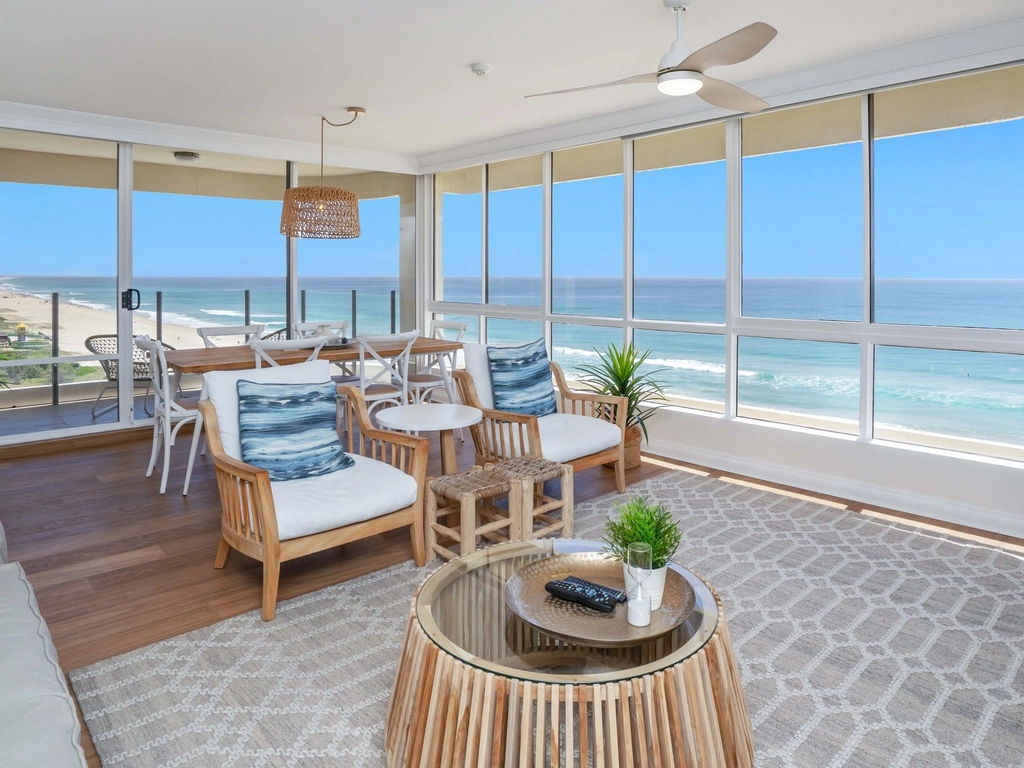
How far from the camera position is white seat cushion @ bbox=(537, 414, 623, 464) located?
13.1 ft

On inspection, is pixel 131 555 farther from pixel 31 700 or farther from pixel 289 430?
pixel 31 700

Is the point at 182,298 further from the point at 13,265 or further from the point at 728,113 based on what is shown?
the point at 728,113

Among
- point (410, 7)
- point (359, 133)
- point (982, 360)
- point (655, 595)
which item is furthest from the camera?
point (359, 133)

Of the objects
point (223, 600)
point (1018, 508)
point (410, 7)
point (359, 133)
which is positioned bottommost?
point (223, 600)

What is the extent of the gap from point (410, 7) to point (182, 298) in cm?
396

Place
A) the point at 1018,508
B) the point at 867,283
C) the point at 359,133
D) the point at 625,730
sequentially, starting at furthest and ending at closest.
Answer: the point at 359,133
the point at 867,283
the point at 1018,508
the point at 625,730

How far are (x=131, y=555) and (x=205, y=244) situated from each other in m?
3.72

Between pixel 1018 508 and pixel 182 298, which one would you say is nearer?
pixel 1018 508

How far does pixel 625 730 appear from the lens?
153cm

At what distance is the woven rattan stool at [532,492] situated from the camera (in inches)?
129

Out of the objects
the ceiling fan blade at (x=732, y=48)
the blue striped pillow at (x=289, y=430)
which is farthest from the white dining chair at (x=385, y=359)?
the ceiling fan blade at (x=732, y=48)

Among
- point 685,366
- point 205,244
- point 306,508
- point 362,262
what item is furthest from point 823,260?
point 205,244

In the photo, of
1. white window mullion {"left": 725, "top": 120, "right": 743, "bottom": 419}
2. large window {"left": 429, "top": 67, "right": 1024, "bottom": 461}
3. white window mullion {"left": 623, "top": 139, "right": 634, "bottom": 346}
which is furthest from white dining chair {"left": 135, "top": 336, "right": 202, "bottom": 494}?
white window mullion {"left": 725, "top": 120, "right": 743, "bottom": 419}

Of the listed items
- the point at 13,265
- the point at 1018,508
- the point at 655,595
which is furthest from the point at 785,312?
the point at 13,265
